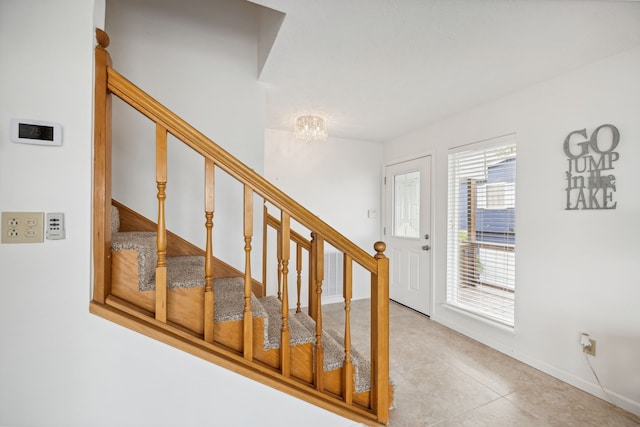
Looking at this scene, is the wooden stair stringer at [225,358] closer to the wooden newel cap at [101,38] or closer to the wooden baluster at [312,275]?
the wooden baluster at [312,275]

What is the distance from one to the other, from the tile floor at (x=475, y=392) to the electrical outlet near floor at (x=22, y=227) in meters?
1.93

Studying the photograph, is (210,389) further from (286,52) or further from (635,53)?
(635,53)

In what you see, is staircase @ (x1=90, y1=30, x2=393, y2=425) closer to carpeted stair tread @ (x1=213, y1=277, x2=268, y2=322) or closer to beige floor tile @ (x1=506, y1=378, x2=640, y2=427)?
carpeted stair tread @ (x1=213, y1=277, x2=268, y2=322)

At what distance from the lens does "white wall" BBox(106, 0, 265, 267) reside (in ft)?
6.07

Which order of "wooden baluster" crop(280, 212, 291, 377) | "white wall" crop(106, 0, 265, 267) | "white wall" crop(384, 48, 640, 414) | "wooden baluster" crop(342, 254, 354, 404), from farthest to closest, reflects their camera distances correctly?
1. "white wall" crop(106, 0, 265, 267)
2. "white wall" crop(384, 48, 640, 414)
3. "wooden baluster" crop(342, 254, 354, 404)
4. "wooden baluster" crop(280, 212, 291, 377)

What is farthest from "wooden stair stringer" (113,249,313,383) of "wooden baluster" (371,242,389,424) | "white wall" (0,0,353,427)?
"wooden baluster" (371,242,389,424)

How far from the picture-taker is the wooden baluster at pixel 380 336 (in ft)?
4.66

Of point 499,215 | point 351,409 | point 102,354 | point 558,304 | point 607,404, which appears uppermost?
point 499,215

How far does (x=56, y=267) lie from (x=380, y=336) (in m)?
1.40

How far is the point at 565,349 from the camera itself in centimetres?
201

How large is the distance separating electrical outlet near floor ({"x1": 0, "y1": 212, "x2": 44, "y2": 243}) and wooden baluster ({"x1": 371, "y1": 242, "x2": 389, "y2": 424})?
1.35 metres

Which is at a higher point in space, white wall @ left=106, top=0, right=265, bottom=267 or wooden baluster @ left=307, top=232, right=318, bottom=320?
white wall @ left=106, top=0, right=265, bottom=267

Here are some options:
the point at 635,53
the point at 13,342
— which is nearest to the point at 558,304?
the point at 635,53

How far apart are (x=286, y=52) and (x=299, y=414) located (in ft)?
6.75
